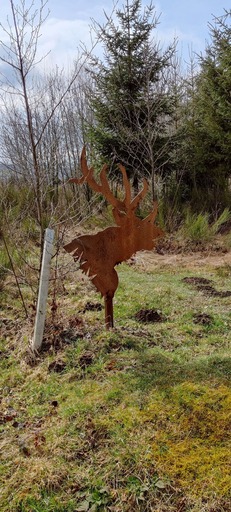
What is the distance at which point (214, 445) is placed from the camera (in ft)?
6.52

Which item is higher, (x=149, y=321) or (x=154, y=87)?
(x=154, y=87)

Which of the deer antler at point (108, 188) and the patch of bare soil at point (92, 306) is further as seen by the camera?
the patch of bare soil at point (92, 306)

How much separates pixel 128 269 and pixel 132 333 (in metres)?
3.18

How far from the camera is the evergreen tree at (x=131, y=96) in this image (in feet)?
31.5

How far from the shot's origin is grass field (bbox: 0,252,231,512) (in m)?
1.76

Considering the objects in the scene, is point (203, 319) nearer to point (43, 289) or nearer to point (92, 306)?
point (92, 306)

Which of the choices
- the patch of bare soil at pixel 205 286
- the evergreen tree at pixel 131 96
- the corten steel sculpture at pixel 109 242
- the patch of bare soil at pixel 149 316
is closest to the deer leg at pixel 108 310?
the corten steel sculpture at pixel 109 242

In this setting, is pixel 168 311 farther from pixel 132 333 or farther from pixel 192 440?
pixel 192 440

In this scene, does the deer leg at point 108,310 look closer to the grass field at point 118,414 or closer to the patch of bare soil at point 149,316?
the grass field at point 118,414

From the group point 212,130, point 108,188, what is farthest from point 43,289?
point 212,130

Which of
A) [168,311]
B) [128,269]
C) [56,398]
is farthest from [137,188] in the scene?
[56,398]

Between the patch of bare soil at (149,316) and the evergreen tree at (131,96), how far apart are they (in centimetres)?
638

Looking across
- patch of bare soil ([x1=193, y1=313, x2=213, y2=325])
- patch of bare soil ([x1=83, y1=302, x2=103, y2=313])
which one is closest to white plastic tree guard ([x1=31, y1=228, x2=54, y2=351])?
patch of bare soil ([x1=83, y1=302, x2=103, y2=313])

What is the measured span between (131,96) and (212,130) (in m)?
2.40
